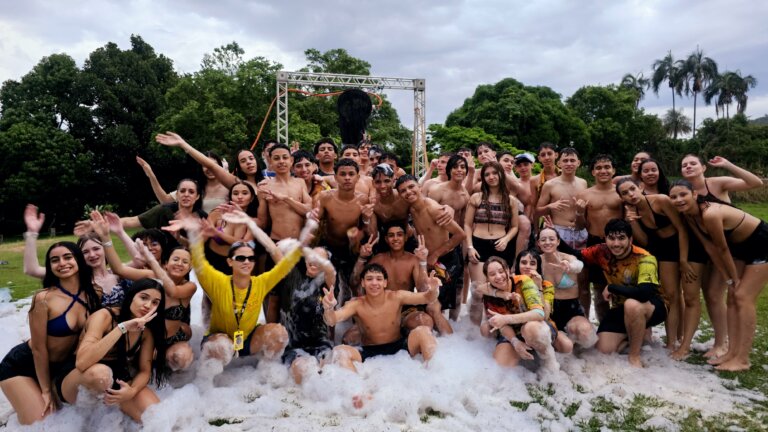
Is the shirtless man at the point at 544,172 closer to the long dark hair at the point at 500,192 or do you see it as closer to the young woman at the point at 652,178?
the long dark hair at the point at 500,192

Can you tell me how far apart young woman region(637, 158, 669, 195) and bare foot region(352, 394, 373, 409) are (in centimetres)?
363

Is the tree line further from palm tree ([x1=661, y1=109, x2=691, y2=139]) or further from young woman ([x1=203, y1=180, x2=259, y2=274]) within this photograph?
young woman ([x1=203, y1=180, x2=259, y2=274])

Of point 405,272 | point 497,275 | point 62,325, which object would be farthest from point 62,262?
point 497,275

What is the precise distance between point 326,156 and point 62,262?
3372 millimetres

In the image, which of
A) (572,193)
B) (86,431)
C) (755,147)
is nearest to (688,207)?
(572,193)

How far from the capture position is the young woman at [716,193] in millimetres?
4543

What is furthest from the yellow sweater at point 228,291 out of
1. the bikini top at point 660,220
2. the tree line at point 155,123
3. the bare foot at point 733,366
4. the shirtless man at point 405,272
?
the tree line at point 155,123

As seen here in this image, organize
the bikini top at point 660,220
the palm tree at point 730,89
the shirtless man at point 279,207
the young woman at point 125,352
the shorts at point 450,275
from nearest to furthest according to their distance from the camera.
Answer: the young woman at point 125,352
the bikini top at point 660,220
the shirtless man at point 279,207
the shorts at point 450,275
the palm tree at point 730,89

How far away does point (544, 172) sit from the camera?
6.16 metres

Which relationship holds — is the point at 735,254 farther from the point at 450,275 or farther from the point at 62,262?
the point at 62,262

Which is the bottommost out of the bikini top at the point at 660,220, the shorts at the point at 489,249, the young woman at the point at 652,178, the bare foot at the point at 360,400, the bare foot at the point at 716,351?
the bare foot at the point at 716,351

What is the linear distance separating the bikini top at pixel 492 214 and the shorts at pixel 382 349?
177 centimetres

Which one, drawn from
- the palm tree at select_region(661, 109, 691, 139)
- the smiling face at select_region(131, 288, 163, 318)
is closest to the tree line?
the palm tree at select_region(661, 109, 691, 139)

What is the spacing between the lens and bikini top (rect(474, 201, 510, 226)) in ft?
17.2
